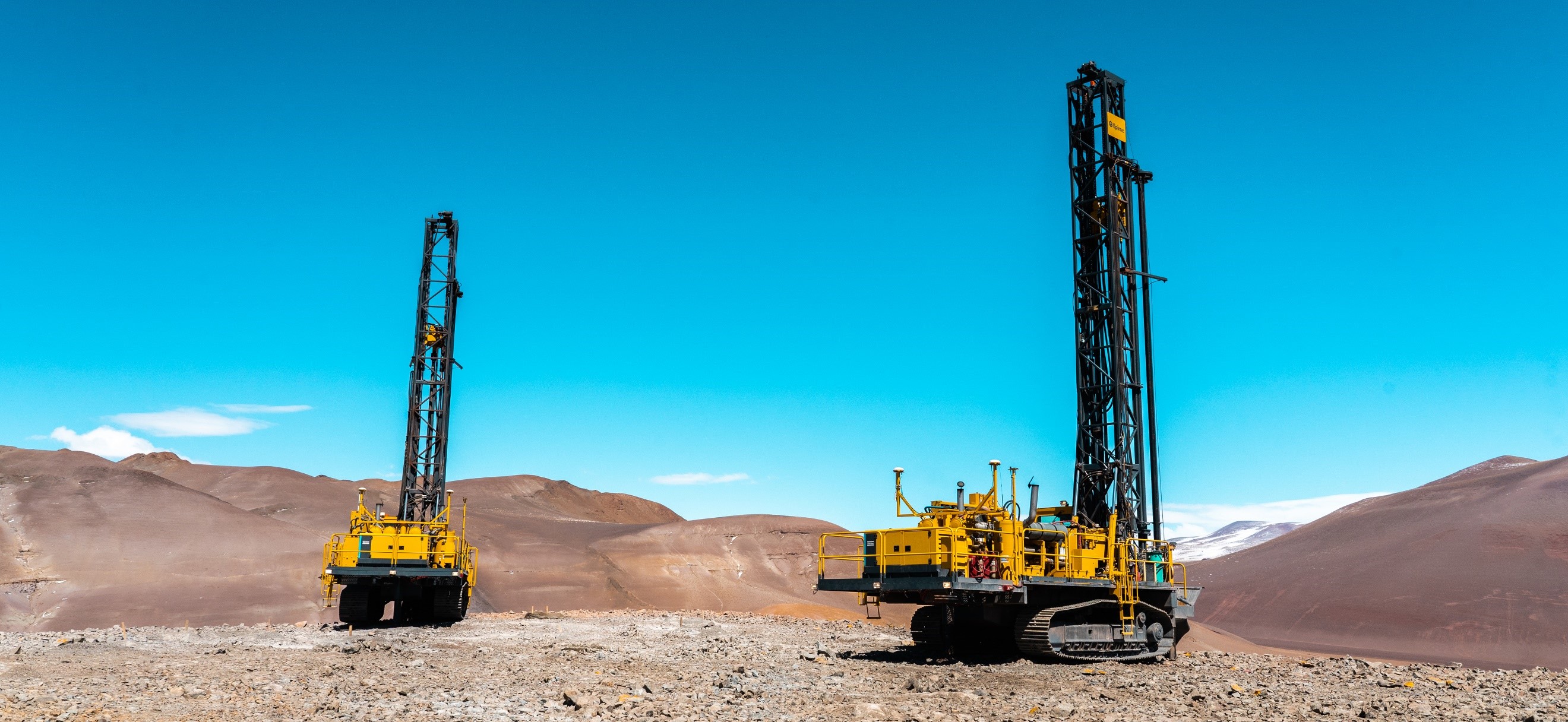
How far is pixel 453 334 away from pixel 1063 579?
1947 centimetres

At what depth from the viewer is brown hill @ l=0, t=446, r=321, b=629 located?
39.2 m

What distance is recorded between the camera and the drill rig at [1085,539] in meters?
17.4

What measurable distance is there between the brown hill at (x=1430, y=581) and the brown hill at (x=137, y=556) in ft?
137

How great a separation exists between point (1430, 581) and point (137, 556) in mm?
57017

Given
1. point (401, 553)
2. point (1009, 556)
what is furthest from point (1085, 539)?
point (401, 553)

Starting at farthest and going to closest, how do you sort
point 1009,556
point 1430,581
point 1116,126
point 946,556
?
point 1430,581, point 1116,126, point 1009,556, point 946,556

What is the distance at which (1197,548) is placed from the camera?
152875 millimetres

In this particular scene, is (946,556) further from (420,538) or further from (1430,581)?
(1430,581)

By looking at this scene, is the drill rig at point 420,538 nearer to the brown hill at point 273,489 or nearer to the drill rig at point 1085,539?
the drill rig at point 1085,539

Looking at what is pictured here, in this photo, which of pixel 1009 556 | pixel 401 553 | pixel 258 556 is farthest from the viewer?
pixel 258 556

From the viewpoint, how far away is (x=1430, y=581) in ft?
175

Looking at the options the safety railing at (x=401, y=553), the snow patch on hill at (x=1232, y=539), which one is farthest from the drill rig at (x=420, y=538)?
the snow patch on hill at (x=1232, y=539)

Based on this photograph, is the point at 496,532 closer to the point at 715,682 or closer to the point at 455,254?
the point at 455,254

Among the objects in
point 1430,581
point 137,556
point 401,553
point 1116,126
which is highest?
point 1116,126
